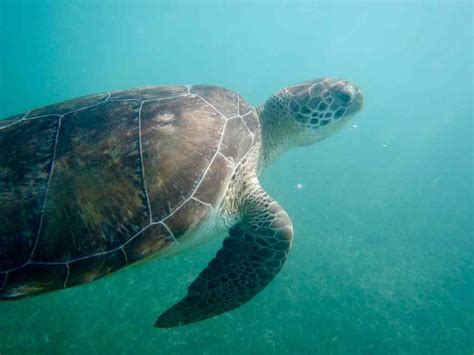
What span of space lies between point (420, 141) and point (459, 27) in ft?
147

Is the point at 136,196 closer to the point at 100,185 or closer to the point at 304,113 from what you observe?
the point at 100,185

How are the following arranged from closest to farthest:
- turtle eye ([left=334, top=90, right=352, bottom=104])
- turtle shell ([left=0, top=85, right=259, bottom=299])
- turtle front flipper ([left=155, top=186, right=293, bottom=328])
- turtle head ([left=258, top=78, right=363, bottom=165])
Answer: turtle shell ([left=0, top=85, right=259, bottom=299]) → turtle front flipper ([left=155, top=186, right=293, bottom=328]) → turtle eye ([left=334, top=90, right=352, bottom=104]) → turtle head ([left=258, top=78, right=363, bottom=165])

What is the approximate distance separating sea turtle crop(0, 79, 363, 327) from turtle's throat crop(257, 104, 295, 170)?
1180 mm

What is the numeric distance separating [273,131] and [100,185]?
323cm

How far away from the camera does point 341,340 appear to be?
653 cm

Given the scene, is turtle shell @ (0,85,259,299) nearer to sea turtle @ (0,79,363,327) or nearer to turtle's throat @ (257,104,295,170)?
sea turtle @ (0,79,363,327)

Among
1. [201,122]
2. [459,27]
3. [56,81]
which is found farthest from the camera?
[459,27]

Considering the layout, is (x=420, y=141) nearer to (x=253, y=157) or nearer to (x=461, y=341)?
(x=461, y=341)

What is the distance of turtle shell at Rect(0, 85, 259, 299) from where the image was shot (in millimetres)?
2594

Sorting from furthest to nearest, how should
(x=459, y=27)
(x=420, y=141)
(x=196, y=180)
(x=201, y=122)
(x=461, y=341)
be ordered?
(x=459, y=27) < (x=420, y=141) < (x=461, y=341) < (x=201, y=122) < (x=196, y=180)

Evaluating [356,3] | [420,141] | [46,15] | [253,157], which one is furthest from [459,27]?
[46,15]

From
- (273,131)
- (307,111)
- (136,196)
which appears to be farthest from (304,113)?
(136,196)

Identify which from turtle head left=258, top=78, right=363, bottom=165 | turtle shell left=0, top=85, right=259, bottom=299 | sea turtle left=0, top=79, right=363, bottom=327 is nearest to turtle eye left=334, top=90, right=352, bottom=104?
turtle head left=258, top=78, right=363, bottom=165

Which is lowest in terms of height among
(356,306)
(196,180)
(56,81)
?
(56,81)
